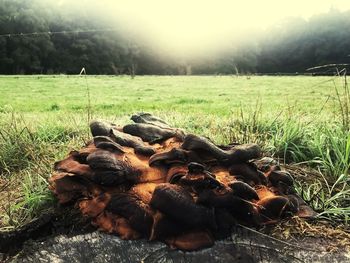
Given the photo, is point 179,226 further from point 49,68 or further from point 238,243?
point 49,68

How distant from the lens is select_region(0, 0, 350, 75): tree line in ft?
170

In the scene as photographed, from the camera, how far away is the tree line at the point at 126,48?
51.8 meters

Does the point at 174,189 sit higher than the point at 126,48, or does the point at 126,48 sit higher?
the point at 126,48

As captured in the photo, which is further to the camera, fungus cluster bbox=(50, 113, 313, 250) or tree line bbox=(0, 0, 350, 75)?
tree line bbox=(0, 0, 350, 75)

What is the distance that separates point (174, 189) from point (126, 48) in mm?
63452

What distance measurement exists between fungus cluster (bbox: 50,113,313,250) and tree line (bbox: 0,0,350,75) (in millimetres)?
46619

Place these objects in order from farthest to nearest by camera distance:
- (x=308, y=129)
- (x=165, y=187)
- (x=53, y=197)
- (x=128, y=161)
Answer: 1. (x=308, y=129)
2. (x=53, y=197)
3. (x=128, y=161)
4. (x=165, y=187)

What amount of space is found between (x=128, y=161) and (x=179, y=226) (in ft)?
1.99

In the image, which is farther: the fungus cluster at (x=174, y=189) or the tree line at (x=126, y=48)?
the tree line at (x=126, y=48)

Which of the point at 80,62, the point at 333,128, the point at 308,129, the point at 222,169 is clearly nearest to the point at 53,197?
the point at 222,169

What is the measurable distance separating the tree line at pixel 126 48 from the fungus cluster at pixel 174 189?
1835 inches

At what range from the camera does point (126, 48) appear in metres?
64.9

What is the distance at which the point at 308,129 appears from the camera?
16.5ft

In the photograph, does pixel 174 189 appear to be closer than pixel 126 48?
Yes
